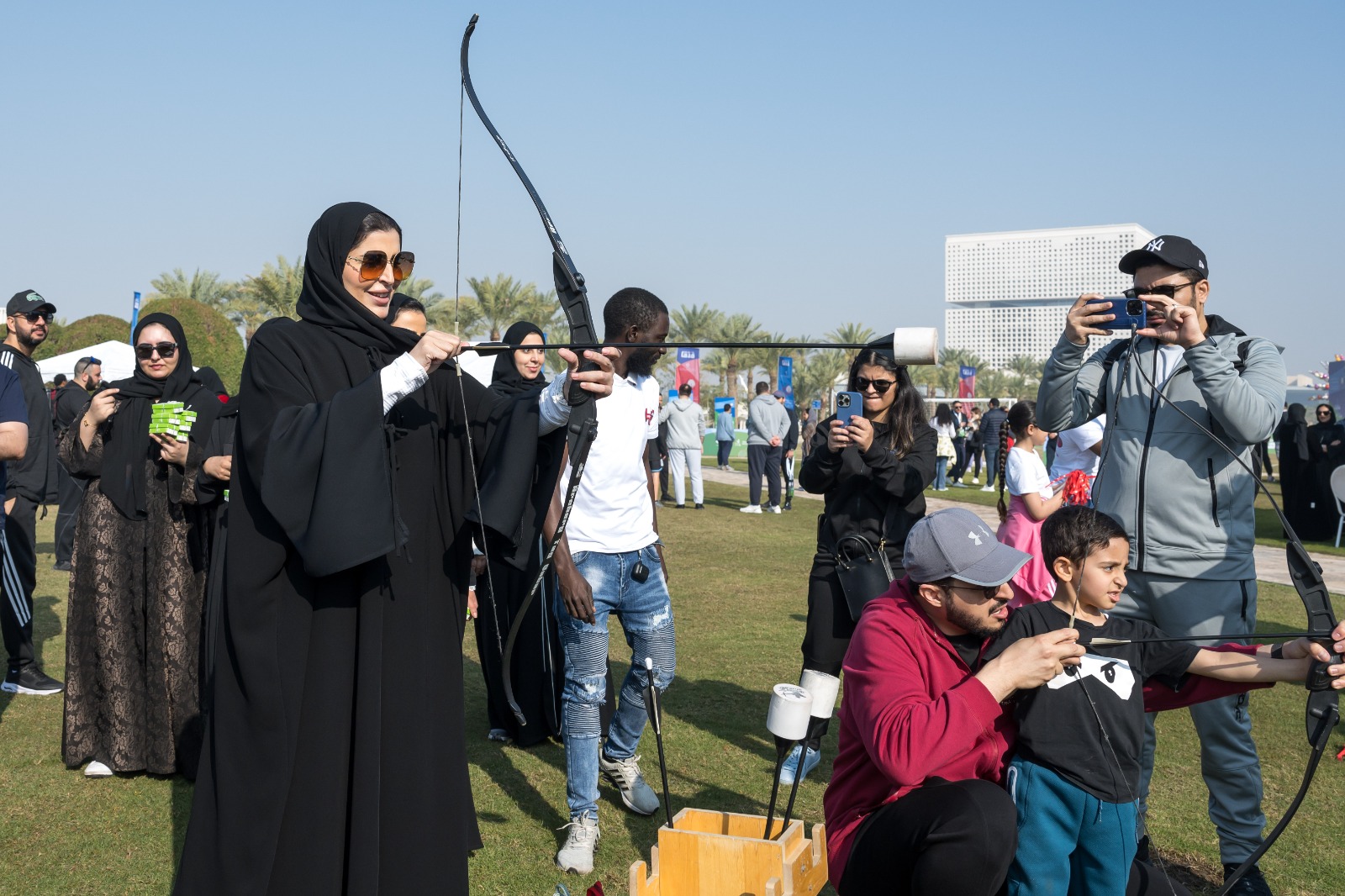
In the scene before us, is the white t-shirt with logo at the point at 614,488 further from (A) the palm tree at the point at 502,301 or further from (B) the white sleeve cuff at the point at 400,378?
(A) the palm tree at the point at 502,301

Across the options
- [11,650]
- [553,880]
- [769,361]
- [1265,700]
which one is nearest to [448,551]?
[553,880]

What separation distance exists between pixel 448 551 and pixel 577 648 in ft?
4.21

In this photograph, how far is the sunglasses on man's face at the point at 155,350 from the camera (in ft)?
17.7

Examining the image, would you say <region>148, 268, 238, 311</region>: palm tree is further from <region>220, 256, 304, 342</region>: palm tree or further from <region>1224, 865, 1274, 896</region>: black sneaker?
<region>1224, 865, 1274, 896</region>: black sneaker

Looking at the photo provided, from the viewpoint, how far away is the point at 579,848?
13.7 feet

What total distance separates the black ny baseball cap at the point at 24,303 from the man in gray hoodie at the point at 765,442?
460 inches

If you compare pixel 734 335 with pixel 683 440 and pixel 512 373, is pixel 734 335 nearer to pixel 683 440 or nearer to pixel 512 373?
pixel 683 440

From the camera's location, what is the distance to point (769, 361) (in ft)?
179

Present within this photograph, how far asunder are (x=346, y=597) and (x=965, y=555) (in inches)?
64.2

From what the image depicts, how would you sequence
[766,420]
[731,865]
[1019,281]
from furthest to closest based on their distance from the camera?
[1019,281]
[766,420]
[731,865]

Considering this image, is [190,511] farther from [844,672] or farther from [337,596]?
[844,672]

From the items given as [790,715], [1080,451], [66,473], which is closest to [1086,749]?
[790,715]

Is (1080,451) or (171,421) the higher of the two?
(171,421)

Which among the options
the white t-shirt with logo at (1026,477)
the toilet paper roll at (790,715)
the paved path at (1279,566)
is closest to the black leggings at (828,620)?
the toilet paper roll at (790,715)
